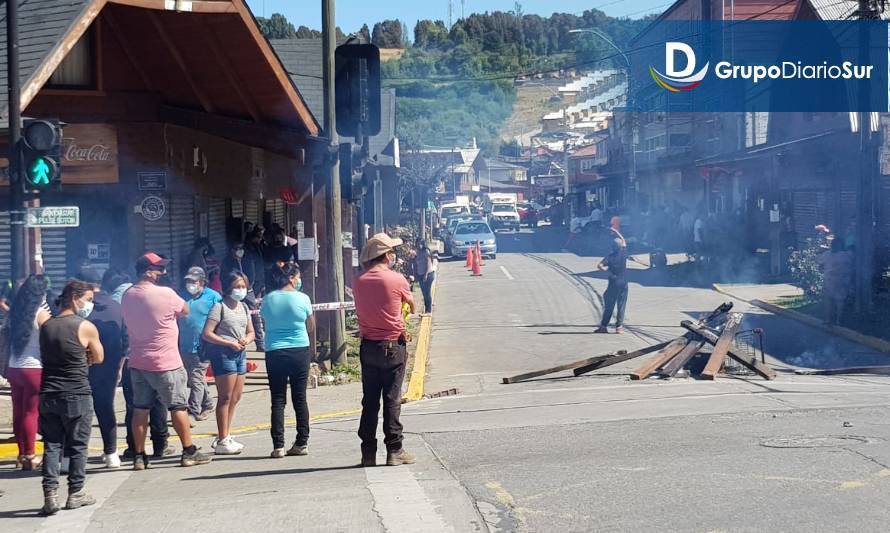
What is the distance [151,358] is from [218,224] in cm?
1189

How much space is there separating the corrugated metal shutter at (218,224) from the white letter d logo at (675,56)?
36.0 meters

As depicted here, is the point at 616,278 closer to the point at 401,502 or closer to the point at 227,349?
the point at 227,349

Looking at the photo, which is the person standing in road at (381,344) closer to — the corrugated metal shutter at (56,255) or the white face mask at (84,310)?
the white face mask at (84,310)

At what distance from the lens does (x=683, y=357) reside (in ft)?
47.1

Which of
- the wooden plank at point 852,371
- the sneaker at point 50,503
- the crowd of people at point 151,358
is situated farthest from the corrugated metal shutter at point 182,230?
the wooden plank at point 852,371

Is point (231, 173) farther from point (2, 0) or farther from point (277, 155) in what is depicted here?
point (2, 0)

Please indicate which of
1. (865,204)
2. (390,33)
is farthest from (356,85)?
(390,33)

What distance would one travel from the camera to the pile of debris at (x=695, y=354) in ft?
45.9

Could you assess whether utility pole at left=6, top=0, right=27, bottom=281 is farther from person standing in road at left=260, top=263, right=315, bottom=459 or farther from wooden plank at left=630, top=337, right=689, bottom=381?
wooden plank at left=630, top=337, right=689, bottom=381

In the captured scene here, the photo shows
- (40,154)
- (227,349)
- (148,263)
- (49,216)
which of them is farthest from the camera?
(49,216)

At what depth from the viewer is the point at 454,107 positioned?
156 meters

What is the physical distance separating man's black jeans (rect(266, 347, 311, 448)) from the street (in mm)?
289

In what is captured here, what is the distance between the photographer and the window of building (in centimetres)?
1501

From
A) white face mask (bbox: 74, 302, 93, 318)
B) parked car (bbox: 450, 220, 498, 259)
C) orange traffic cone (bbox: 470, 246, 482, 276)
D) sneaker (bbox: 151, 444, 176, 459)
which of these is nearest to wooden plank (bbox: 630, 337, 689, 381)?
sneaker (bbox: 151, 444, 176, 459)
